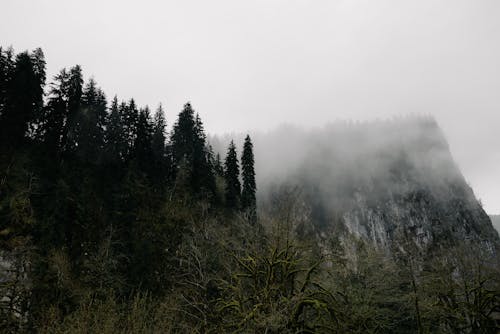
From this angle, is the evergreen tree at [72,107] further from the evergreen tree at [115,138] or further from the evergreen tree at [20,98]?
the evergreen tree at [115,138]

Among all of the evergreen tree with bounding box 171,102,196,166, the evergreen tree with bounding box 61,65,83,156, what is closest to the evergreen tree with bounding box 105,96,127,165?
the evergreen tree with bounding box 61,65,83,156

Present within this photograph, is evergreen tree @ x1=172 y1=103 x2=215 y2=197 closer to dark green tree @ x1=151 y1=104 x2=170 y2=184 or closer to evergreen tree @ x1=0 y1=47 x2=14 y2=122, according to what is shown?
dark green tree @ x1=151 y1=104 x2=170 y2=184

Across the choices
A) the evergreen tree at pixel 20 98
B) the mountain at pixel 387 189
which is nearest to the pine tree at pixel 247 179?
the evergreen tree at pixel 20 98

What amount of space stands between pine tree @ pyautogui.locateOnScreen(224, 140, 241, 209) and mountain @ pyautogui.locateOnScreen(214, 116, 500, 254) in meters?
58.1

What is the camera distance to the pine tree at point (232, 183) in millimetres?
55969

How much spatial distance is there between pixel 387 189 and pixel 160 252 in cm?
13967

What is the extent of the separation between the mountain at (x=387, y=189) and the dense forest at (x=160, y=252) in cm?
7557

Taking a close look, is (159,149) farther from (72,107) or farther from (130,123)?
(72,107)

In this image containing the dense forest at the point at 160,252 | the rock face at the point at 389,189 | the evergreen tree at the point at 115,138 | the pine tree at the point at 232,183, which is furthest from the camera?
the rock face at the point at 389,189

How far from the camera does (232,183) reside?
59.3m

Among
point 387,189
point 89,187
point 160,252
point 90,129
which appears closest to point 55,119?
point 90,129

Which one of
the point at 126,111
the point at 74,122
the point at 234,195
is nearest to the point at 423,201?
the point at 234,195

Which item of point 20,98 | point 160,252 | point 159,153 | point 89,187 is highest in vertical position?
point 20,98

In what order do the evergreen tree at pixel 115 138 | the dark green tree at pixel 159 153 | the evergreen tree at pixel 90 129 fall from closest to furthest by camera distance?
the evergreen tree at pixel 90 129 → the evergreen tree at pixel 115 138 → the dark green tree at pixel 159 153
